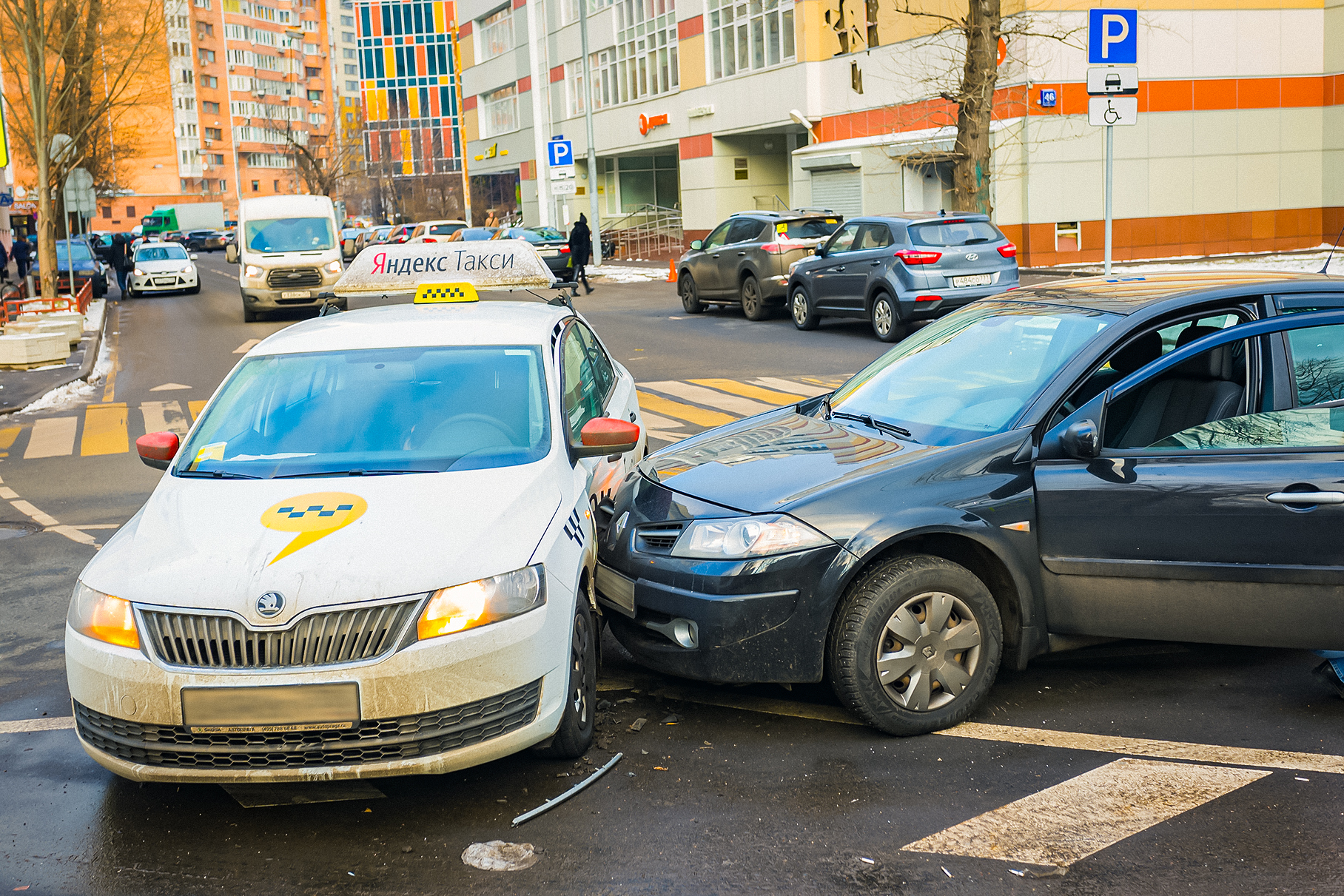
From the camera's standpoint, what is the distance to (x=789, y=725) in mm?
4730

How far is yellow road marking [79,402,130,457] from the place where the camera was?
12.2m

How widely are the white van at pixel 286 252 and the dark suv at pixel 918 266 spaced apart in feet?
38.9

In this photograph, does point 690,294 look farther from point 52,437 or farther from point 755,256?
point 52,437

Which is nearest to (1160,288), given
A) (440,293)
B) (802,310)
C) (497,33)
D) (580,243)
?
(440,293)

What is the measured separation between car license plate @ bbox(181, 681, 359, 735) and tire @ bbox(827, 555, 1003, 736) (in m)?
1.70

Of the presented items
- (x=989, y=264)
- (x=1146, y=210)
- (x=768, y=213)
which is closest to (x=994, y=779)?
(x=989, y=264)

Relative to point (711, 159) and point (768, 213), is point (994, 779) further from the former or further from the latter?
point (711, 159)

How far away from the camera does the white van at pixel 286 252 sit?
83.4 feet

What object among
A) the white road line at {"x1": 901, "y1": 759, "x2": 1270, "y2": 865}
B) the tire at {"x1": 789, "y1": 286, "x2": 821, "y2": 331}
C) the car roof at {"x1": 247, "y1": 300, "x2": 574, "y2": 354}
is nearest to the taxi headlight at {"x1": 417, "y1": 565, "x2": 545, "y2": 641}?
the white road line at {"x1": 901, "y1": 759, "x2": 1270, "y2": 865}

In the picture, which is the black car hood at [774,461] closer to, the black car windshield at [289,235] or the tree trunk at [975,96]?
the tree trunk at [975,96]

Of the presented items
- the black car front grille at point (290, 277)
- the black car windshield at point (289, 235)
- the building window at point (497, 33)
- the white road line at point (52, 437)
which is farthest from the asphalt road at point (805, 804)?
the building window at point (497, 33)

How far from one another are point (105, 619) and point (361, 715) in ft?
2.96

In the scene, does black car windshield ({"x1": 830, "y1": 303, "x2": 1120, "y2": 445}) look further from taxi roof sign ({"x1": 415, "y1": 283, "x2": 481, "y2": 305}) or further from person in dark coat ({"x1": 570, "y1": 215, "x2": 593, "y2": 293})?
person in dark coat ({"x1": 570, "y1": 215, "x2": 593, "y2": 293})

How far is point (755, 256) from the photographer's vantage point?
21.1 metres
